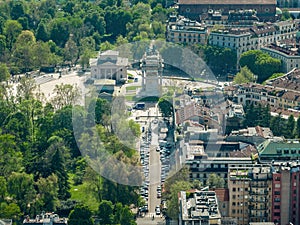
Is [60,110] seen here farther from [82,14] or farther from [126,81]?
[82,14]

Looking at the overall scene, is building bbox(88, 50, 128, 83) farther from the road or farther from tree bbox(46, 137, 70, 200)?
tree bbox(46, 137, 70, 200)

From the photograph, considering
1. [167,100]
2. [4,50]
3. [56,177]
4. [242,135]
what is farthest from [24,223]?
[4,50]

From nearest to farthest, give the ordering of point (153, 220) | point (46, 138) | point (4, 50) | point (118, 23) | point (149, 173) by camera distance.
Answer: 1. point (153, 220)
2. point (149, 173)
3. point (46, 138)
4. point (4, 50)
5. point (118, 23)

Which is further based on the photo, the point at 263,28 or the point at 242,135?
the point at 263,28

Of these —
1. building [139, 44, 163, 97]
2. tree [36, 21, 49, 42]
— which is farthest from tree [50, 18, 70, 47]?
building [139, 44, 163, 97]

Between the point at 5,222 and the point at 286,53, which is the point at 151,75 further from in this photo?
the point at 5,222

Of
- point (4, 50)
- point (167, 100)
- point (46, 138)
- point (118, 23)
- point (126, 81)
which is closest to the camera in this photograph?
point (46, 138)

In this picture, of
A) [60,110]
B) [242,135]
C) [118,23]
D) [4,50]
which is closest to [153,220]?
[242,135]
